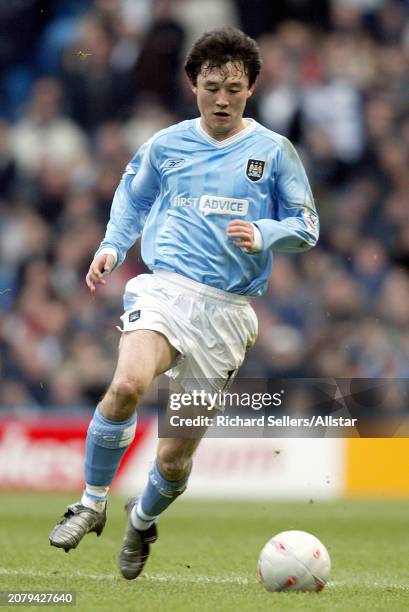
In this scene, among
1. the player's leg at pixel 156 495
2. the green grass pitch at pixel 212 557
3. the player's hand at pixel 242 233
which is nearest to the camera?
the green grass pitch at pixel 212 557

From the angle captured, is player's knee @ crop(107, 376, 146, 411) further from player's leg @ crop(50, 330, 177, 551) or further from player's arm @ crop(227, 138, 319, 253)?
player's arm @ crop(227, 138, 319, 253)

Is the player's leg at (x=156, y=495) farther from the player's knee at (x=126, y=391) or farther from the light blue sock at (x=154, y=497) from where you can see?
the player's knee at (x=126, y=391)

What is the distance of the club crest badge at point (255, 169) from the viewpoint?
19.0 feet

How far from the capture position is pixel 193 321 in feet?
18.8

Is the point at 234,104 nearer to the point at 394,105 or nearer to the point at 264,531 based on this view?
the point at 264,531

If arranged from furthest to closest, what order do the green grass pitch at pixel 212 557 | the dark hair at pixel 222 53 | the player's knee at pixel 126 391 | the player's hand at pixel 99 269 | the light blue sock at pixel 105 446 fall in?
the dark hair at pixel 222 53, the player's hand at pixel 99 269, the light blue sock at pixel 105 446, the player's knee at pixel 126 391, the green grass pitch at pixel 212 557

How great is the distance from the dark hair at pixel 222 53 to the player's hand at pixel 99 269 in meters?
0.91

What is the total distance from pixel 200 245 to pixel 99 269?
0.47 metres

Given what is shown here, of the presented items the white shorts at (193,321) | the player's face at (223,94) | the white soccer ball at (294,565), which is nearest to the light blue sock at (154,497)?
the white shorts at (193,321)

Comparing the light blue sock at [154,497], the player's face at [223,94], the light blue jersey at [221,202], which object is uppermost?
the player's face at [223,94]

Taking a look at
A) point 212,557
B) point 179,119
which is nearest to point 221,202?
point 212,557

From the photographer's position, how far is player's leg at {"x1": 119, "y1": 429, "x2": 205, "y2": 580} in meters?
5.88

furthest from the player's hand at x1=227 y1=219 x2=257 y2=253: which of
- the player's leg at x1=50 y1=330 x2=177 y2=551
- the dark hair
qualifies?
the dark hair

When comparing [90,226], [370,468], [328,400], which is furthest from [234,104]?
[90,226]
